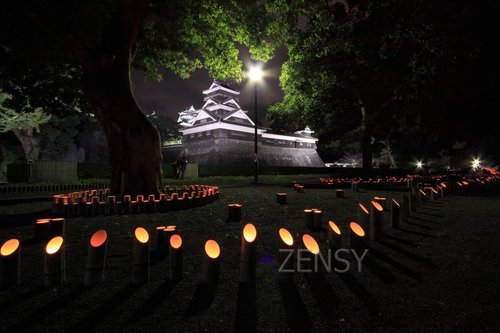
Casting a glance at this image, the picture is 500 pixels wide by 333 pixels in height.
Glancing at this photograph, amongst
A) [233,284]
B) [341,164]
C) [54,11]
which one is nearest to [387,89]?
[54,11]

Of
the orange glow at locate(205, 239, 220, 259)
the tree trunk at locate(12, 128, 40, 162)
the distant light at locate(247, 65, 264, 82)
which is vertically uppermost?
the distant light at locate(247, 65, 264, 82)

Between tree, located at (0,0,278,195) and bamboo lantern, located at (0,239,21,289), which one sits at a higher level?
tree, located at (0,0,278,195)

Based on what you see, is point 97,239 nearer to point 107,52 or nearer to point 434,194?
point 107,52

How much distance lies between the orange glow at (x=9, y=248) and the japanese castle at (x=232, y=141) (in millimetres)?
38667

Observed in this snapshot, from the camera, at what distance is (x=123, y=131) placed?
8648 mm

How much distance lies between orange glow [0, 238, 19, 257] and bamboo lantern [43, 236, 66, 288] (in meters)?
0.35

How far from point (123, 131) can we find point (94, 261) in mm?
6487

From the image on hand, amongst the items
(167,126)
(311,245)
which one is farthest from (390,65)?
(167,126)

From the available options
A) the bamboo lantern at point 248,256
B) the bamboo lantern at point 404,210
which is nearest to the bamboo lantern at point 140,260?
the bamboo lantern at point 248,256

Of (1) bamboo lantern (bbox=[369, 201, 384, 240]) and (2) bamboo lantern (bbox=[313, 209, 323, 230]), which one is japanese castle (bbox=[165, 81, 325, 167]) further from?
(1) bamboo lantern (bbox=[369, 201, 384, 240])

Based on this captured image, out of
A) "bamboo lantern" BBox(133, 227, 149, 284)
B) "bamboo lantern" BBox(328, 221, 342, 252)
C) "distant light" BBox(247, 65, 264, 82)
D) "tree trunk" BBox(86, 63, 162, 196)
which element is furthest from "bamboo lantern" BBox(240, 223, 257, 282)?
"distant light" BBox(247, 65, 264, 82)

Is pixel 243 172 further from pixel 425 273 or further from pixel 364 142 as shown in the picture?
pixel 425 273

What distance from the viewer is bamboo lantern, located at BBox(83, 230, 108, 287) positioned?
114 inches

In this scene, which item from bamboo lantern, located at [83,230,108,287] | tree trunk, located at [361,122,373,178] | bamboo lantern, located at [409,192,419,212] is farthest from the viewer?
tree trunk, located at [361,122,373,178]
